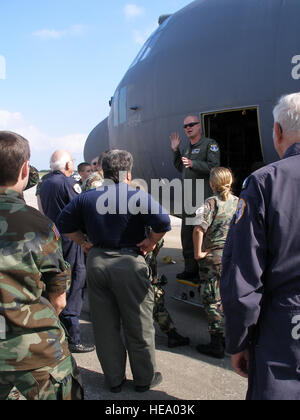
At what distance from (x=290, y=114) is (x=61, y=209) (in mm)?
3192

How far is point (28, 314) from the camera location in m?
1.92

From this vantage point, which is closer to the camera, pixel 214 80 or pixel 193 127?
pixel 214 80

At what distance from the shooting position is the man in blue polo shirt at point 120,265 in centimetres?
323

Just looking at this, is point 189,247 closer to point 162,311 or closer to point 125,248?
point 162,311

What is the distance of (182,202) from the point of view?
211 inches

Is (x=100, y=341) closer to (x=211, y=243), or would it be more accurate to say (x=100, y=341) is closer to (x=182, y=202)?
(x=211, y=243)

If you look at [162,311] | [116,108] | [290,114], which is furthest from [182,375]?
[116,108]

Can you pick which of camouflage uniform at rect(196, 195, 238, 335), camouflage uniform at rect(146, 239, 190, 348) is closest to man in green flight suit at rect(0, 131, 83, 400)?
camouflage uniform at rect(146, 239, 190, 348)

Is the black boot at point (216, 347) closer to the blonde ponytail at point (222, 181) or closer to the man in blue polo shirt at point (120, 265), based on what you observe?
the man in blue polo shirt at point (120, 265)

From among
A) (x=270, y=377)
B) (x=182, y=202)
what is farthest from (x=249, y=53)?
(x=270, y=377)

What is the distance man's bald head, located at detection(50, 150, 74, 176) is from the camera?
456 centimetres

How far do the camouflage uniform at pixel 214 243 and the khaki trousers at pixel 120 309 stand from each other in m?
0.85

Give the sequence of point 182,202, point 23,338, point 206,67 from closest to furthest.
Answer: point 23,338 → point 206,67 → point 182,202
